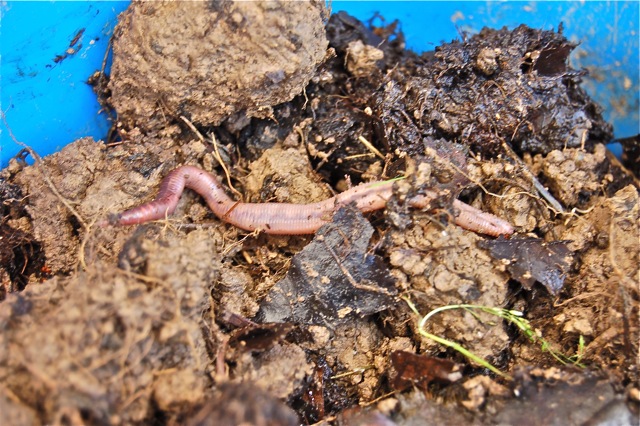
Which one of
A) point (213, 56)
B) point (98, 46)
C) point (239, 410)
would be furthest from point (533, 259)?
point (98, 46)

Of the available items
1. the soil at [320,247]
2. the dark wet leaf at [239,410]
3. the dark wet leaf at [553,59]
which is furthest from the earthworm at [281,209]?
the dark wet leaf at [239,410]

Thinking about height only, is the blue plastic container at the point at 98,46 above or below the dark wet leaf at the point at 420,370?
above

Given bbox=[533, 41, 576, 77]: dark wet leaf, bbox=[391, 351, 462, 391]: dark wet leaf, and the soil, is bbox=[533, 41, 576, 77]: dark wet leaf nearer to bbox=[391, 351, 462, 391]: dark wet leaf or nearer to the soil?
the soil

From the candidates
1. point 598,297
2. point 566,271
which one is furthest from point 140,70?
point 598,297

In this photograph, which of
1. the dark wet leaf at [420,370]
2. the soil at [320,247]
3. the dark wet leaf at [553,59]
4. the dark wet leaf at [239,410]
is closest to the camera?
the dark wet leaf at [239,410]

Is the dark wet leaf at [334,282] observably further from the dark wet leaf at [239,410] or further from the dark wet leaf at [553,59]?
the dark wet leaf at [553,59]

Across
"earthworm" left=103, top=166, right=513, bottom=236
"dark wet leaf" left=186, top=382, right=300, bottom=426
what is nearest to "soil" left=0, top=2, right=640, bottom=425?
"dark wet leaf" left=186, top=382, right=300, bottom=426
